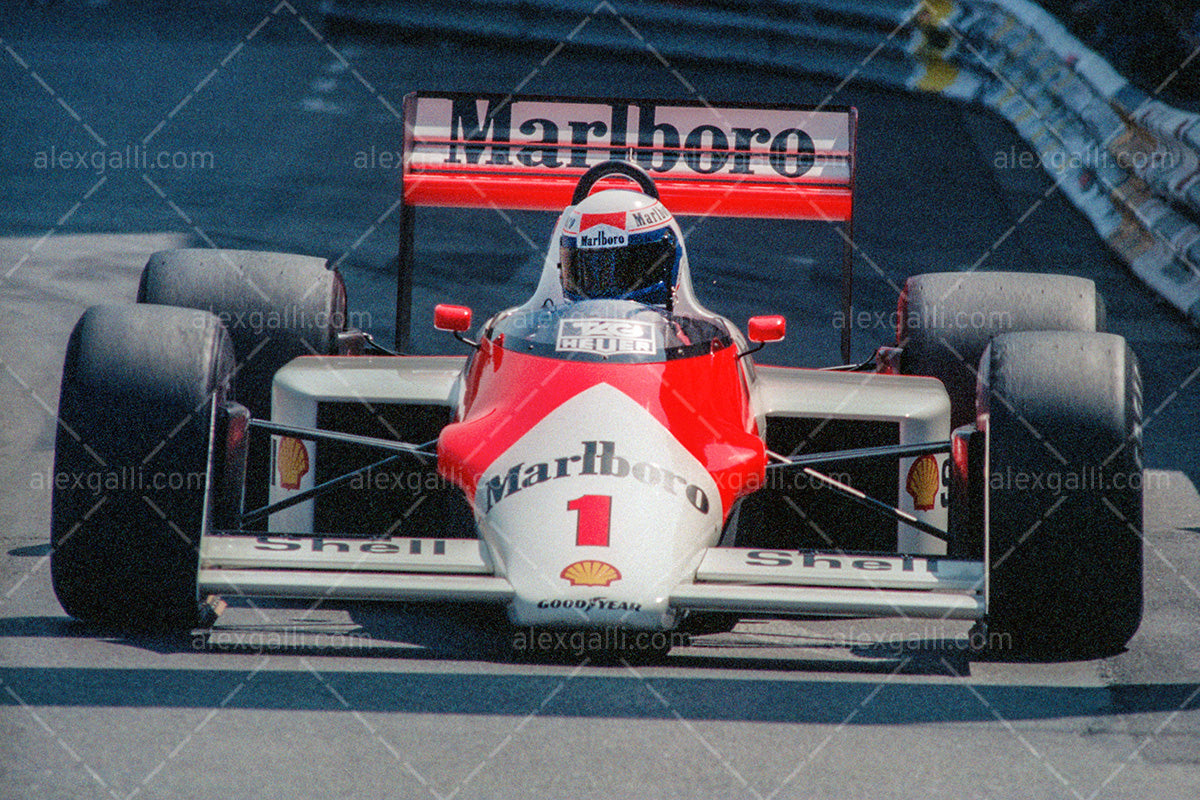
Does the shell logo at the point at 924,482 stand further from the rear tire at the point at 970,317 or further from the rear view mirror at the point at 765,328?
the rear tire at the point at 970,317

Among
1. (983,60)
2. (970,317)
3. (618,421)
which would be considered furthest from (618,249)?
(983,60)

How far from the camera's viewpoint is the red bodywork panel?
15.9ft

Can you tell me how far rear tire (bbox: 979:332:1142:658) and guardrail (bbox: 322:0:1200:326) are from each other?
472 centimetres

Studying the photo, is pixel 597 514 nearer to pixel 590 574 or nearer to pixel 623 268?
pixel 590 574

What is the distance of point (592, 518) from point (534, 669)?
43 cm

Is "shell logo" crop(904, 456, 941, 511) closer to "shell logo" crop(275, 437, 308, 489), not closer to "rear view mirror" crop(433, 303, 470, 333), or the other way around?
"rear view mirror" crop(433, 303, 470, 333)

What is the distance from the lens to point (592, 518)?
14.7 feet

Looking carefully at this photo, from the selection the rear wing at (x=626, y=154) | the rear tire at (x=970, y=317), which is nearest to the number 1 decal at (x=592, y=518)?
the rear tire at (x=970, y=317)

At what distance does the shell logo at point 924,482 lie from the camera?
540cm

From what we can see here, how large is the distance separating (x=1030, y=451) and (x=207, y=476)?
87.1 inches

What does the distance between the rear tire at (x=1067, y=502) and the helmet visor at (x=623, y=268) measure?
1317 millimetres

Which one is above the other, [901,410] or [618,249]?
[618,249]

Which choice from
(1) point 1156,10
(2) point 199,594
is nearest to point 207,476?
(2) point 199,594

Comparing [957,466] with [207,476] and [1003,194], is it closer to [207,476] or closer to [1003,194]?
[207,476]
